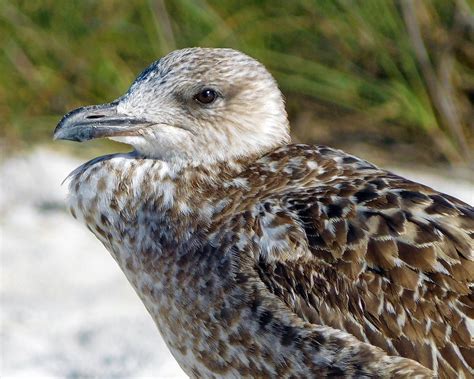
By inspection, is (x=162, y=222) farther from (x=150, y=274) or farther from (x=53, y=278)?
(x=53, y=278)

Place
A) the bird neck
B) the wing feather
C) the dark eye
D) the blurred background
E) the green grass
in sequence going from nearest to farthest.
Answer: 1. the wing feather
2. the bird neck
3. the dark eye
4. the blurred background
5. the green grass

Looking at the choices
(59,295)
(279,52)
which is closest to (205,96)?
(59,295)

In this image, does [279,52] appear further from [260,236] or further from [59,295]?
[260,236]

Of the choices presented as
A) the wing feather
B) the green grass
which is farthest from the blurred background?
the wing feather

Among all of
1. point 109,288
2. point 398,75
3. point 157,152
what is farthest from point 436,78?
point 157,152

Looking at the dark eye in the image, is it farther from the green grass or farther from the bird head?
the green grass

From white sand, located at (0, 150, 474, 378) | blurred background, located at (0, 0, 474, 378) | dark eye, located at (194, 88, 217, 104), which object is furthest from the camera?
blurred background, located at (0, 0, 474, 378)

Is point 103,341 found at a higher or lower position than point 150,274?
→ lower

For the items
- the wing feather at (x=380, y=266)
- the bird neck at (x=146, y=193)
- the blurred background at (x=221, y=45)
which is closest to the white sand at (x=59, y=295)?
the blurred background at (x=221, y=45)
